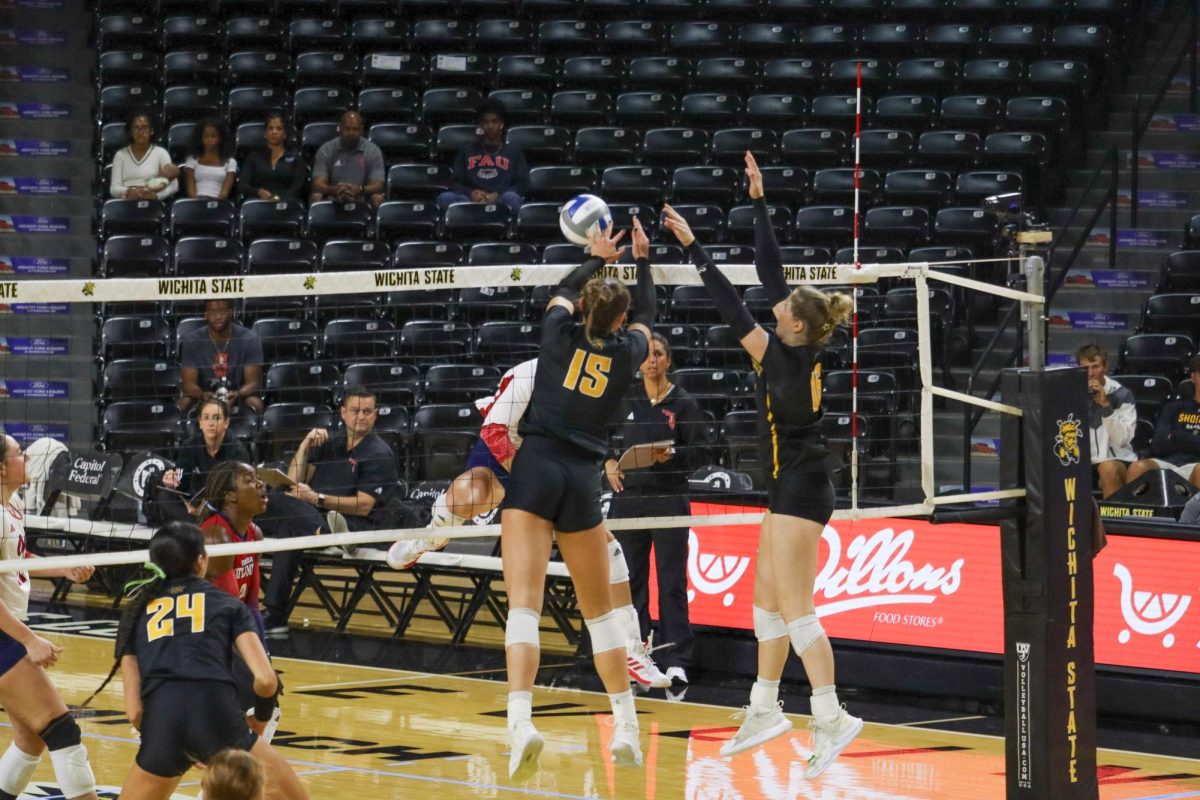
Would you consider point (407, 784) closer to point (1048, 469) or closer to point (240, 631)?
point (240, 631)

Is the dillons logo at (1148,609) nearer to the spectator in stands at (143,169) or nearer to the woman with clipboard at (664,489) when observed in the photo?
the woman with clipboard at (664,489)

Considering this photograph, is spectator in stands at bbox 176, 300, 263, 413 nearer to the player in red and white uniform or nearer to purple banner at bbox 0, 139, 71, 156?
the player in red and white uniform

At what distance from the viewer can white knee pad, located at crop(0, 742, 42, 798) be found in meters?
7.50

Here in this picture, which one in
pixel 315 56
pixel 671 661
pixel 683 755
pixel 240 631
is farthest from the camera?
pixel 315 56

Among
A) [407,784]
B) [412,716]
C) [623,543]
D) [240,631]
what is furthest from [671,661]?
[240,631]

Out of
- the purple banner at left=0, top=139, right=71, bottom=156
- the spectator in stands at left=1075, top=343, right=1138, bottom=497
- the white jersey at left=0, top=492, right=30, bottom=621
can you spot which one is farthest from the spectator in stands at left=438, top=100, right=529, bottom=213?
the white jersey at left=0, top=492, right=30, bottom=621

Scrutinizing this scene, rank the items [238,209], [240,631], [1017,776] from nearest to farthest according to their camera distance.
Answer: [240,631] → [1017,776] → [238,209]

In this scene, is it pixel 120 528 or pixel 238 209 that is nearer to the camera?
pixel 120 528

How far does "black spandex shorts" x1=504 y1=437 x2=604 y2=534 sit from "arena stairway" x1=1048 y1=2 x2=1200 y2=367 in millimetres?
9308

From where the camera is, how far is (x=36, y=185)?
18672 mm

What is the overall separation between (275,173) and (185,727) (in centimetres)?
1169

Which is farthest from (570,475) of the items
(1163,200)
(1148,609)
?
(1163,200)

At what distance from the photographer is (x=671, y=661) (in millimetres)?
11359

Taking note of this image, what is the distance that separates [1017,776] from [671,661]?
3.86 m
